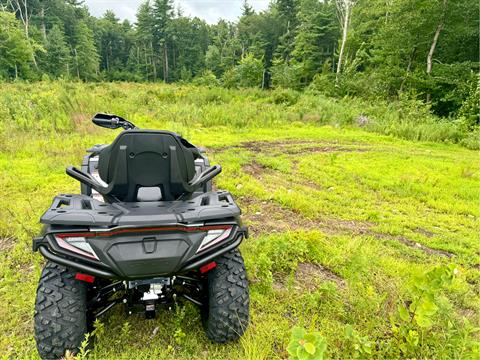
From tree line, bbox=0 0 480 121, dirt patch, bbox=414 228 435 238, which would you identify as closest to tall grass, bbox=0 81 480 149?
tree line, bbox=0 0 480 121

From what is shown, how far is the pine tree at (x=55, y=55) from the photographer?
1208 inches

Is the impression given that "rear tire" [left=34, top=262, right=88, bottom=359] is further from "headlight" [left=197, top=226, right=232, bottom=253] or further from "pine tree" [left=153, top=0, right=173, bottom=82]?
"pine tree" [left=153, top=0, right=173, bottom=82]

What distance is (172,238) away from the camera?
136 cm

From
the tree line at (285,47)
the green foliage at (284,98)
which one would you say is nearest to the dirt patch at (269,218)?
the tree line at (285,47)

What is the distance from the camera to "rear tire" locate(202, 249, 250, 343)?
1.58 meters

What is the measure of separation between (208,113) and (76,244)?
9075mm

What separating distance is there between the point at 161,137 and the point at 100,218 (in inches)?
21.9

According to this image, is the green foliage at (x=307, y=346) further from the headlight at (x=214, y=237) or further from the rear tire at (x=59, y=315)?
the rear tire at (x=59, y=315)

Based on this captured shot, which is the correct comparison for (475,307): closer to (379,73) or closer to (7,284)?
(7,284)

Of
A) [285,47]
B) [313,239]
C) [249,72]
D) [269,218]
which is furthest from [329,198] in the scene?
[285,47]

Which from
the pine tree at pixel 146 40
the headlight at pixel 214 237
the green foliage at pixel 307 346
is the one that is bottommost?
the green foliage at pixel 307 346

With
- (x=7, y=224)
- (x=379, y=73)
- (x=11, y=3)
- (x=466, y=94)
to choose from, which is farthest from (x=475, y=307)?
(x=11, y=3)

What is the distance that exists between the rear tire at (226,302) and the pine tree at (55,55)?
116 ft

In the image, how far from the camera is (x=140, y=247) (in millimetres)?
1312
